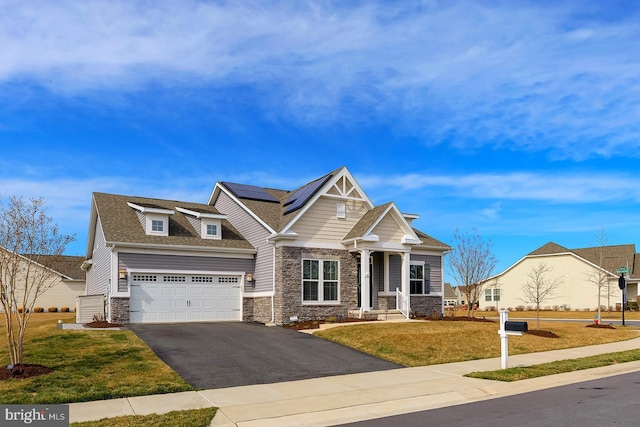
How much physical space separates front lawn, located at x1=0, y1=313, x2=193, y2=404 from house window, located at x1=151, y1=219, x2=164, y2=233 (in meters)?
7.50

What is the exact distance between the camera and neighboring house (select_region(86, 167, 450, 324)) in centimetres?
2369

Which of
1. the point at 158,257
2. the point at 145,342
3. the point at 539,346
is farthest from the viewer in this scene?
the point at 158,257

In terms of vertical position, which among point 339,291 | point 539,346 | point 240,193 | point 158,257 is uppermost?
point 240,193

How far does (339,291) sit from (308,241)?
9.12 ft

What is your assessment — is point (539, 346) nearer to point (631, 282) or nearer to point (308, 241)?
point (308, 241)

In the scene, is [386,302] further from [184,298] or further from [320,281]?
[184,298]

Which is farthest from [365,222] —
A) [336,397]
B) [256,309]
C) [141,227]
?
[336,397]

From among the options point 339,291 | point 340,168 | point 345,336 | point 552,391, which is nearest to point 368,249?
point 339,291

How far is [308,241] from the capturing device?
81.1ft

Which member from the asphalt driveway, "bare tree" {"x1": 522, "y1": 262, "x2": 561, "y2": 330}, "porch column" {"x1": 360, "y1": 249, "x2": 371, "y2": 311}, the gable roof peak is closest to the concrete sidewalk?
the asphalt driveway

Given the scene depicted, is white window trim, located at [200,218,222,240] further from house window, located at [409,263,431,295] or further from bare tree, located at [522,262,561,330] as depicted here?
bare tree, located at [522,262,561,330]

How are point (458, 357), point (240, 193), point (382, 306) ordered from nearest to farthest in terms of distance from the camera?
point (458, 357)
point (382, 306)
point (240, 193)

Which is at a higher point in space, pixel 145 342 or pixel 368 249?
pixel 368 249

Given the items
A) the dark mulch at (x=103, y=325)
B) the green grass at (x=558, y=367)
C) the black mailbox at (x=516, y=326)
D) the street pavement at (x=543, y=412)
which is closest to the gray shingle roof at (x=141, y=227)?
the dark mulch at (x=103, y=325)
